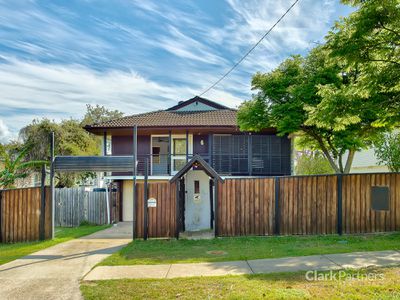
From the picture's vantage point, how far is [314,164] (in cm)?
2525

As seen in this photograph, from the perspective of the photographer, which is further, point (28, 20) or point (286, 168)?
point (286, 168)

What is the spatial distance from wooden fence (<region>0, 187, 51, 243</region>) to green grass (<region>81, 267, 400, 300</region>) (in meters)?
6.16

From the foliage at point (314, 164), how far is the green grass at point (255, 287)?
63.4 feet

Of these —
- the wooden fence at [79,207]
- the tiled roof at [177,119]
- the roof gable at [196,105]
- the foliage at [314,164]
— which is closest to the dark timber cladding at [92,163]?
the wooden fence at [79,207]

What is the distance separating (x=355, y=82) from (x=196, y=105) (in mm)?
12841

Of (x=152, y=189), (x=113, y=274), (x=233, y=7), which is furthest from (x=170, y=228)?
(x=233, y=7)

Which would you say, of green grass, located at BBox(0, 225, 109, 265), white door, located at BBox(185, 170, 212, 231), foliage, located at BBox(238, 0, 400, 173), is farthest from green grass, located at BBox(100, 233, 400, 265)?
foliage, located at BBox(238, 0, 400, 173)

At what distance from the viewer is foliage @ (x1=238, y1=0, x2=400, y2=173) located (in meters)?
8.27

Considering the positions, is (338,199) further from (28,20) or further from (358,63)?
(28,20)

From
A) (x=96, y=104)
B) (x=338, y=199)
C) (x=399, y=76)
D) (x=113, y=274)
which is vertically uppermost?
(x=96, y=104)

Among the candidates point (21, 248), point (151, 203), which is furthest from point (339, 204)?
point (21, 248)

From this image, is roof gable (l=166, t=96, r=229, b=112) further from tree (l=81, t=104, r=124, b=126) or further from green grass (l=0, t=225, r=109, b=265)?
tree (l=81, t=104, r=124, b=126)

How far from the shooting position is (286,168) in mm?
19078

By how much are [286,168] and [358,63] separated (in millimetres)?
10787
